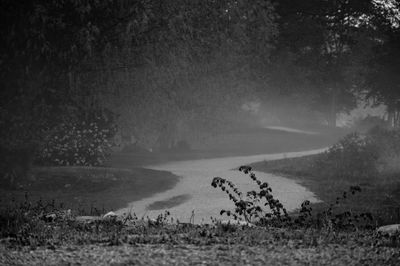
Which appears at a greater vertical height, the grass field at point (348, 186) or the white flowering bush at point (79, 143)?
the white flowering bush at point (79, 143)

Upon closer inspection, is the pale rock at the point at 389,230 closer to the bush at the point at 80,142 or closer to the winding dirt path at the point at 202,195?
the winding dirt path at the point at 202,195

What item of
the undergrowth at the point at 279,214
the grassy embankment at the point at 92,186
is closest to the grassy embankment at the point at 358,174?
the undergrowth at the point at 279,214

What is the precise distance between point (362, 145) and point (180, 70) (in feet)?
29.4

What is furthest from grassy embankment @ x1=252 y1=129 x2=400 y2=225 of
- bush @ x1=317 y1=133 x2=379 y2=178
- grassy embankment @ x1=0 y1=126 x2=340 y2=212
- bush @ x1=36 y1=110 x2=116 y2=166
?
bush @ x1=36 y1=110 x2=116 y2=166

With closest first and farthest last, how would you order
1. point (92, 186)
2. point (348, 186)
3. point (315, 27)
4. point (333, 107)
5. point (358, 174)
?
1. point (92, 186)
2. point (348, 186)
3. point (358, 174)
4. point (315, 27)
5. point (333, 107)

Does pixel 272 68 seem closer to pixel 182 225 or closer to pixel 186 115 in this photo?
pixel 186 115

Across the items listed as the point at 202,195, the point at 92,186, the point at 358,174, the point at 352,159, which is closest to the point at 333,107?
the point at 352,159

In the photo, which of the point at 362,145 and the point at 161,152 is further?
the point at 161,152

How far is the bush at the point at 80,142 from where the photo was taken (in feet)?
68.2

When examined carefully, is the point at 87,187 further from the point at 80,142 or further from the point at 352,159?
the point at 352,159

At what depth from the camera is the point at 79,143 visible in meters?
21.4

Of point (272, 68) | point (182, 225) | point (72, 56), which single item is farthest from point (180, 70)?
point (272, 68)

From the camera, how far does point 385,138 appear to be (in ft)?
93.2

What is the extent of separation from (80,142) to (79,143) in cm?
5
